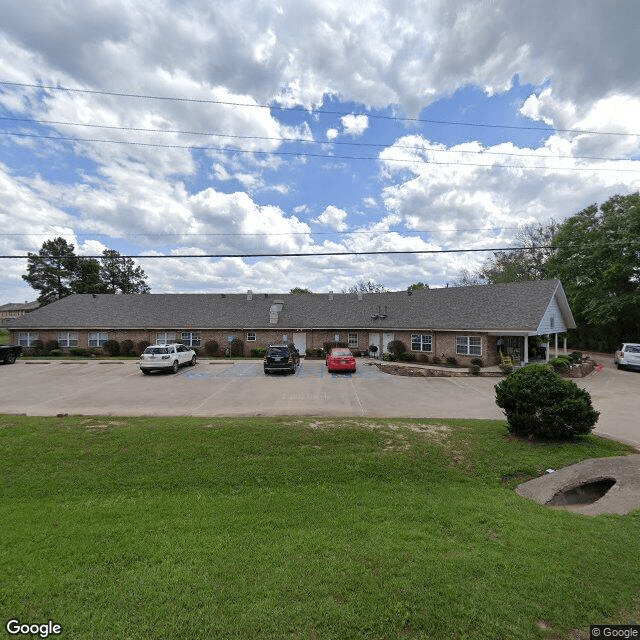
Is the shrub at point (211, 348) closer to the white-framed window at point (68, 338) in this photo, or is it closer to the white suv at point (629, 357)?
the white-framed window at point (68, 338)

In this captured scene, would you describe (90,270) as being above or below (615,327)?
above

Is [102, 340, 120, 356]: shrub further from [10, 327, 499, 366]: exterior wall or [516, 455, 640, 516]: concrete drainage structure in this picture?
[516, 455, 640, 516]: concrete drainage structure

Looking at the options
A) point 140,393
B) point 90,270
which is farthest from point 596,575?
point 90,270

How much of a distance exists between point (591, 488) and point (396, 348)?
2120 cm

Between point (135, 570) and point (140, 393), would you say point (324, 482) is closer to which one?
point (135, 570)

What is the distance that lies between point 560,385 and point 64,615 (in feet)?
31.3

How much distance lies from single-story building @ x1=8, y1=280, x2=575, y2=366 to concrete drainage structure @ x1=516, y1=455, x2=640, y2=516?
16.7 metres

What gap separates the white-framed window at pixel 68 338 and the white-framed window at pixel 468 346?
1286 inches

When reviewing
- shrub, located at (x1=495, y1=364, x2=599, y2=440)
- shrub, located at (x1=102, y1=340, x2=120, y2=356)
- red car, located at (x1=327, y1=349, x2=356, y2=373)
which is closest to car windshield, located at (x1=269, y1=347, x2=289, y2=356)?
red car, located at (x1=327, y1=349, x2=356, y2=373)

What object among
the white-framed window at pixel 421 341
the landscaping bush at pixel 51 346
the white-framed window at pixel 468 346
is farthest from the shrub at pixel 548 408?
the landscaping bush at pixel 51 346

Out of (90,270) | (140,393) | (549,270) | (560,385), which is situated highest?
(90,270)

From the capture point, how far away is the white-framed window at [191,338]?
103 ft

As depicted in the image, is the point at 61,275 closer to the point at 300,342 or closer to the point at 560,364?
the point at 300,342

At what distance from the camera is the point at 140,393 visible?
14.6m
